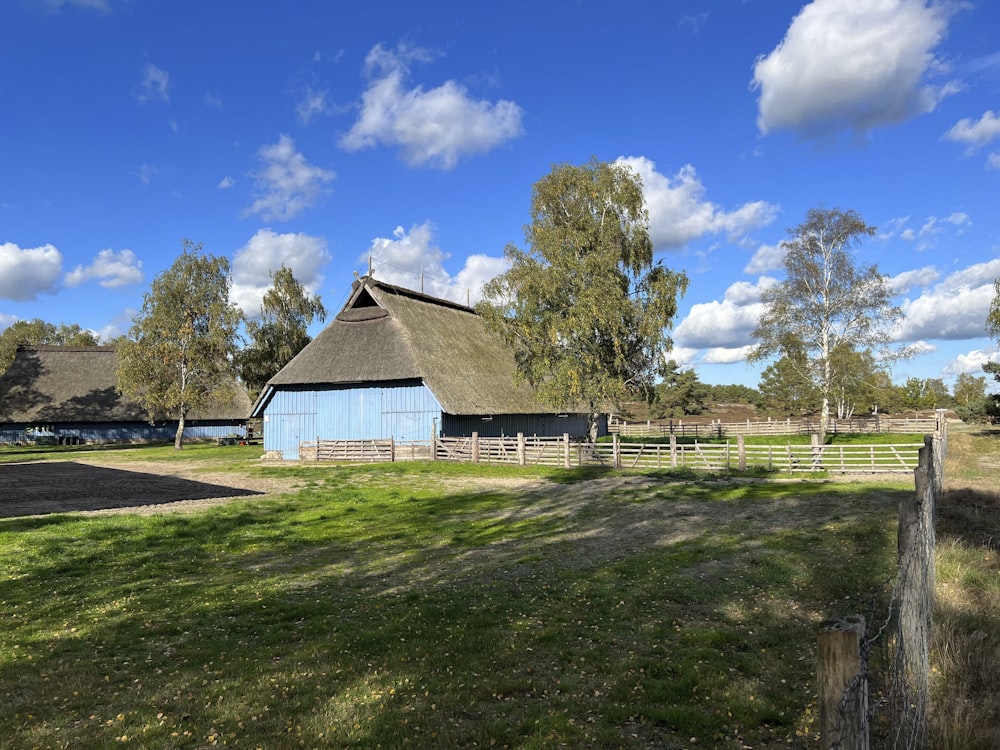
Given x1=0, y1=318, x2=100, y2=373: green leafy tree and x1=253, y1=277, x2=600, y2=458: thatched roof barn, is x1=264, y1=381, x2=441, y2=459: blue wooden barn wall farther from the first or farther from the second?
x1=0, y1=318, x2=100, y2=373: green leafy tree

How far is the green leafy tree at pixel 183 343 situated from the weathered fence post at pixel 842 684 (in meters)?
47.0

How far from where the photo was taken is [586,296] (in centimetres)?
3009

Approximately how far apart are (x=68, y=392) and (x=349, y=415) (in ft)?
125

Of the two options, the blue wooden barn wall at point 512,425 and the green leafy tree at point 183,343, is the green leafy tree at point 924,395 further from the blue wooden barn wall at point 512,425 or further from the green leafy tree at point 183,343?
the green leafy tree at point 183,343

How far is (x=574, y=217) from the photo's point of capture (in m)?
32.4

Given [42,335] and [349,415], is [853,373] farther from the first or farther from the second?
[42,335]


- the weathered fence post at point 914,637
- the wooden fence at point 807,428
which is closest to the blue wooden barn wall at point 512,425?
the wooden fence at point 807,428

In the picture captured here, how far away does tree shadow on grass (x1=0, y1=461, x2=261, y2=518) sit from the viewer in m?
17.1

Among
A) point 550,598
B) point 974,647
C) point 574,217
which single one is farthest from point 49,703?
point 574,217

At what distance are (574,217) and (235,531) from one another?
78.8 feet

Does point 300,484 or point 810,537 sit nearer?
point 810,537

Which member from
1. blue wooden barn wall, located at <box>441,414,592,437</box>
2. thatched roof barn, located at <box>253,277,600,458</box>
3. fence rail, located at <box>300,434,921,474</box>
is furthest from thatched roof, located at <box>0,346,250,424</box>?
blue wooden barn wall, located at <box>441,414,592,437</box>

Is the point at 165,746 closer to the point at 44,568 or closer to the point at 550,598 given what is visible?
the point at 550,598

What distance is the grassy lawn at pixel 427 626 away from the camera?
16.5 ft
